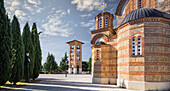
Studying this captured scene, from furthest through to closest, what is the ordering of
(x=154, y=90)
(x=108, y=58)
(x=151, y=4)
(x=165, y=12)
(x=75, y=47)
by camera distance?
(x=75, y=47) → (x=108, y=58) → (x=151, y=4) → (x=165, y=12) → (x=154, y=90)

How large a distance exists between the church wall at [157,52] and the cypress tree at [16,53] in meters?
14.4

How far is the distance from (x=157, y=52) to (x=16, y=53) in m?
15.8

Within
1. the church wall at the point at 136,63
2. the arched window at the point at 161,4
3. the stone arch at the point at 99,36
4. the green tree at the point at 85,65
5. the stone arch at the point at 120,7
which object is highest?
the stone arch at the point at 120,7

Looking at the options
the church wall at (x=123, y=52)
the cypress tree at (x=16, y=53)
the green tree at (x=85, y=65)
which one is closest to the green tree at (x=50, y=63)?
the green tree at (x=85, y=65)

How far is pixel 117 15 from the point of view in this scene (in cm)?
2106

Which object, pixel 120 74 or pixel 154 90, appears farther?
pixel 120 74

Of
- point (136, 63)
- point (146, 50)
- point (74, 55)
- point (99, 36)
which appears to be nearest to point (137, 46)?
point (146, 50)

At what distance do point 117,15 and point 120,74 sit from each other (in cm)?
1025

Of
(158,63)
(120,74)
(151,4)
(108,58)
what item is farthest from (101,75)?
(151,4)

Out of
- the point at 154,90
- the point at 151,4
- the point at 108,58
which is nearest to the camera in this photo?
the point at 154,90

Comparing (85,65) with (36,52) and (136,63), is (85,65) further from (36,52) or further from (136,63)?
(136,63)

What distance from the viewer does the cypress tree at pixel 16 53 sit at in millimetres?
15289

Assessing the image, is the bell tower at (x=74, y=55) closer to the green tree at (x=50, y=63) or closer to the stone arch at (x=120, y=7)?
the green tree at (x=50, y=63)

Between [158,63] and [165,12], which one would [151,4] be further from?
[158,63]
